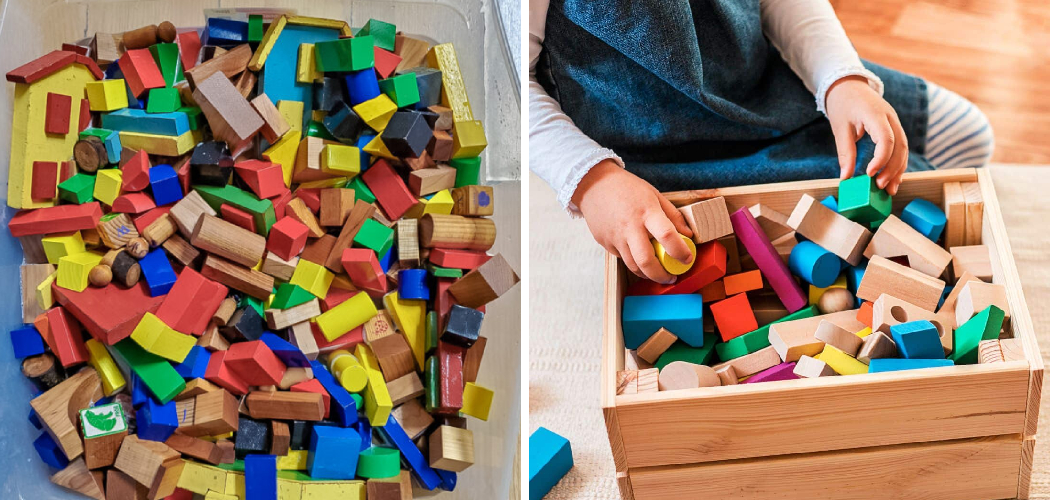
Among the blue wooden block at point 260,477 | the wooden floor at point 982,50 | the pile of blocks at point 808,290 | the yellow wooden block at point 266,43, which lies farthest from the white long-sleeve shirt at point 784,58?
the wooden floor at point 982,50

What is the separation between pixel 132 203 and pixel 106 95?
0.27 feet

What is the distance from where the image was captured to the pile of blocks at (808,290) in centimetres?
58

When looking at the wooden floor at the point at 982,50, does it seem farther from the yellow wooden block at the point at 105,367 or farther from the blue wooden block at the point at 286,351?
the yellow wooden block at the point at 105,367

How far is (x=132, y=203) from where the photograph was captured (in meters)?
0.55

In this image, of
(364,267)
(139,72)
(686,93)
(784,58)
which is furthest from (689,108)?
(139,72)

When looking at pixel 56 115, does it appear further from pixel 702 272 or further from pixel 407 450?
pixel 702 272

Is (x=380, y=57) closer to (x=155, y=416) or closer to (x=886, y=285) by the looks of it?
(x=155, y=416)

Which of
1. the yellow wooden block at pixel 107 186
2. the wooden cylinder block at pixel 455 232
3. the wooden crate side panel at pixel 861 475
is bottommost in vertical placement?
the wooden crate side panel at pixel 861 475

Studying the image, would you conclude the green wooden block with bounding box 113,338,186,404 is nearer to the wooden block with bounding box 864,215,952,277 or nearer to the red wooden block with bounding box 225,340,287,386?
the red wooden block with bounding box 225,340,287,386

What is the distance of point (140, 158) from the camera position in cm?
55

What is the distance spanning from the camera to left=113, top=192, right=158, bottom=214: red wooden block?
21.7 inches

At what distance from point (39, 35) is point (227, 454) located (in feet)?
1.11

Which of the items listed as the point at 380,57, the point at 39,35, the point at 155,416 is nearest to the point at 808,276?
the point at 380,57

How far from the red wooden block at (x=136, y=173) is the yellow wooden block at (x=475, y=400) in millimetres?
253
